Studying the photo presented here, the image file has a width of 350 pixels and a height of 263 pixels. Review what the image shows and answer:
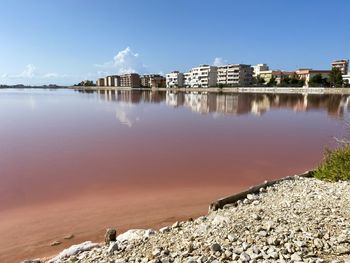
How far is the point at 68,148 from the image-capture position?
693 inches

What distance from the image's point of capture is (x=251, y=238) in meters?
5.50

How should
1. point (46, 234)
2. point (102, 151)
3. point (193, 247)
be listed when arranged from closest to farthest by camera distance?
point (193, 247) → point (46, 234) → point (102, 151)

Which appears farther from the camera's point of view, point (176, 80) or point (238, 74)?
point (176, 80)

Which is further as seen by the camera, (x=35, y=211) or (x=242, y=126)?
(x=242, y=126)

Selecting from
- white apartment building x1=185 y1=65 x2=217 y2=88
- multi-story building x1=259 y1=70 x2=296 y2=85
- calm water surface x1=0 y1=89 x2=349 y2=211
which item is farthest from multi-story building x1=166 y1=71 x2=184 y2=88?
calm water surface x1=0 y1=89 x2=349 y2=211

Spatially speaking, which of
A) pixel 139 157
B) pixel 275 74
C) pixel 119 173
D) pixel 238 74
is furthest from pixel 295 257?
pixel 275 74

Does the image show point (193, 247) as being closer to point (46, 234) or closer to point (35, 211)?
point (46, 234)

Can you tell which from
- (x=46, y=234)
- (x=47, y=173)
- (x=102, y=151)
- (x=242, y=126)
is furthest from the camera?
(x=242, y=126)

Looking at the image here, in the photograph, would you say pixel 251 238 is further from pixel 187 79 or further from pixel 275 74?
pixel 187 79

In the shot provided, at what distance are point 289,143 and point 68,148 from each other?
13677mm

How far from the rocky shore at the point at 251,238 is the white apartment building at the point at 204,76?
163660 mm

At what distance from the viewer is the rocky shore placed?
16.1ft

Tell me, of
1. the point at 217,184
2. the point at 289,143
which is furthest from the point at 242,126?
the point at 217,184

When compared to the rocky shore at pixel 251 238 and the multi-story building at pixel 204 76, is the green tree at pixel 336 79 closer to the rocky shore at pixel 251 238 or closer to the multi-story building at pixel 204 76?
the multi-story building at pixel 204 76
